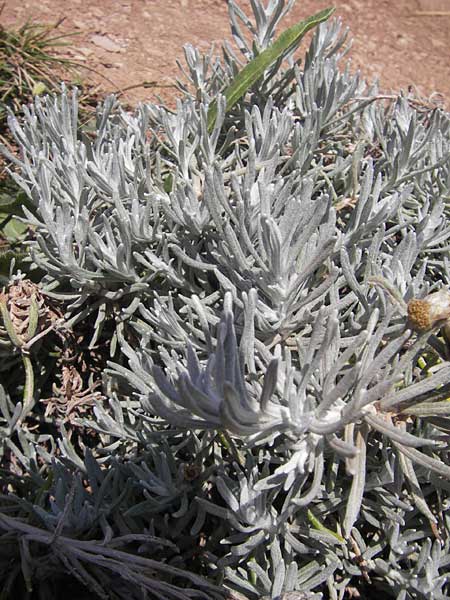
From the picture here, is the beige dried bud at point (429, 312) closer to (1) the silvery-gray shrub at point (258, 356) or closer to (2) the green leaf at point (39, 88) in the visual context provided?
(1) the silvery-gray shrub at point (258, 356)

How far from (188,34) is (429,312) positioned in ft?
9.64

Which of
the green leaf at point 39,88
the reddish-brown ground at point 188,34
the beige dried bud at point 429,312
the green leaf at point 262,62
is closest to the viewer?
the beige dried bud at point 429,312

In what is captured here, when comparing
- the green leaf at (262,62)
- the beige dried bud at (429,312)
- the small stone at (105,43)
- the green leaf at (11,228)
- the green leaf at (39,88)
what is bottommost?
the green leaf at (11,228)

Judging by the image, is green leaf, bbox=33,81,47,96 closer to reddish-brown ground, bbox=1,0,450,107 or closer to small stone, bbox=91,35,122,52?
reddish-brown ground, bbox=1,0,450,107

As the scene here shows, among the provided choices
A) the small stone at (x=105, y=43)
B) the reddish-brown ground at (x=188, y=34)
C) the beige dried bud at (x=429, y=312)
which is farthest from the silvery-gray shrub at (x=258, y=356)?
the small stone at (x=105, y=43)

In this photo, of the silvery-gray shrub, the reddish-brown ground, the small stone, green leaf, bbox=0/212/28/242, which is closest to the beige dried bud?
the silvery-gray shrub

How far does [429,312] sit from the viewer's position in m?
1.18

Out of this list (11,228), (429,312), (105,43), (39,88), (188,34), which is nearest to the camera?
(429,312)

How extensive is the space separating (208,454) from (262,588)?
1.06 ft

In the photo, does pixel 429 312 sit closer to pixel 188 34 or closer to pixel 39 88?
pixel 39 88

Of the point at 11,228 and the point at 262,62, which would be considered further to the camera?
the point at 11,228

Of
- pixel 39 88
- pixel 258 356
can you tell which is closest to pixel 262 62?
pixel 258 356

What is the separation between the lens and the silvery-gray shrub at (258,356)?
1.21m

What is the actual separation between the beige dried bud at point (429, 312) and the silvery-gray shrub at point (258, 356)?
3 centimetres
